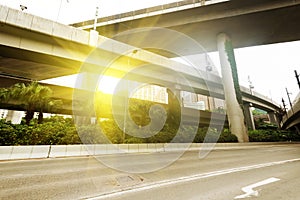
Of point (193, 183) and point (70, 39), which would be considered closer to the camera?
point (193, 183)

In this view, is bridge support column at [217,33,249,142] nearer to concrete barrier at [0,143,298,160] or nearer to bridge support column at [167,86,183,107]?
bridge support column at [167,86,183,107]

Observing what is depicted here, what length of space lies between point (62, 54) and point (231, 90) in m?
22.8

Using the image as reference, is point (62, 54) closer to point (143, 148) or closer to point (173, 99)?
point (143, 148)

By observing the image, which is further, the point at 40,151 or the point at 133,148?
the point at 133,148

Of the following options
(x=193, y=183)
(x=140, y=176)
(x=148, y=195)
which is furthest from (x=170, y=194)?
(x=140, y=176)

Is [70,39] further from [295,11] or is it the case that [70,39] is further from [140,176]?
[295,11]

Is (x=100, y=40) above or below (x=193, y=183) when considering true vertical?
above

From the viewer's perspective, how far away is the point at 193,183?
5.32 m

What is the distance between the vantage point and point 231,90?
26.2 metres

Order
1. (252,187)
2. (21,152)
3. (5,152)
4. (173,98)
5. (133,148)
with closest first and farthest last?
(252,187) → (5,152) → (21,152) → (133,148) → (173,98)

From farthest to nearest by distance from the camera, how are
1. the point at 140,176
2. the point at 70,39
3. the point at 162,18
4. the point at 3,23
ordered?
1. the point at 162,18
2. the point at 70,39
3. the point at 3,23
4. the point at 140,176

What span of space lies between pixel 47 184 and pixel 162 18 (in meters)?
26.5

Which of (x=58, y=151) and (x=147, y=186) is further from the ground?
(x=58, y=151)

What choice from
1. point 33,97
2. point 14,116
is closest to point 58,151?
point 33,97
